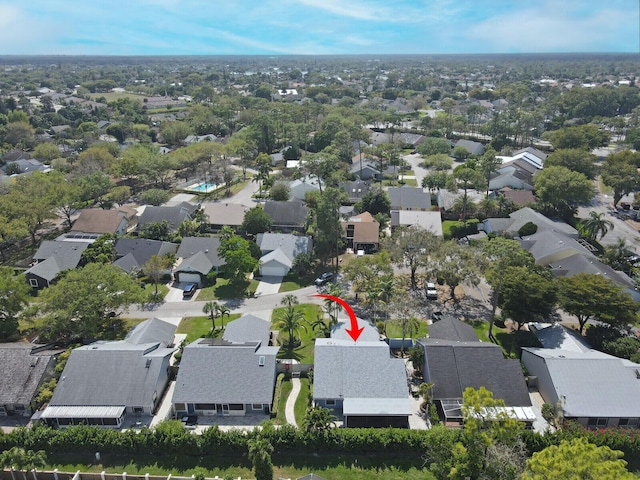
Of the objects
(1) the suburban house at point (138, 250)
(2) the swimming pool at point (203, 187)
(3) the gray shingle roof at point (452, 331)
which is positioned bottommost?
(2) the swimming pool at point (203, 187)

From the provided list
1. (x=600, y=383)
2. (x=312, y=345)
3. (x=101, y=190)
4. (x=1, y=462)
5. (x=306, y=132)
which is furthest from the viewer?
(x=306, y=132)

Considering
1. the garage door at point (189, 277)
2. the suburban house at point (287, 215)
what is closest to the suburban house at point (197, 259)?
the garage door at point (189, 277)

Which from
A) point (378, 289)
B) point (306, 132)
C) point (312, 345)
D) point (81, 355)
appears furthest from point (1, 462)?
point (306, 132)

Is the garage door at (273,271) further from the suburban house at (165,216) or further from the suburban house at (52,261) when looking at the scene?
the suburban house at (52,261)

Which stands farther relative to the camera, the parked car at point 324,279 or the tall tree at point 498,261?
the parked car at point 324,279

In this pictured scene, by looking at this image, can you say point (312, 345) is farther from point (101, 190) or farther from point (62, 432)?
point (101, 190)

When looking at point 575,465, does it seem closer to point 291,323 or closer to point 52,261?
point 291,323
